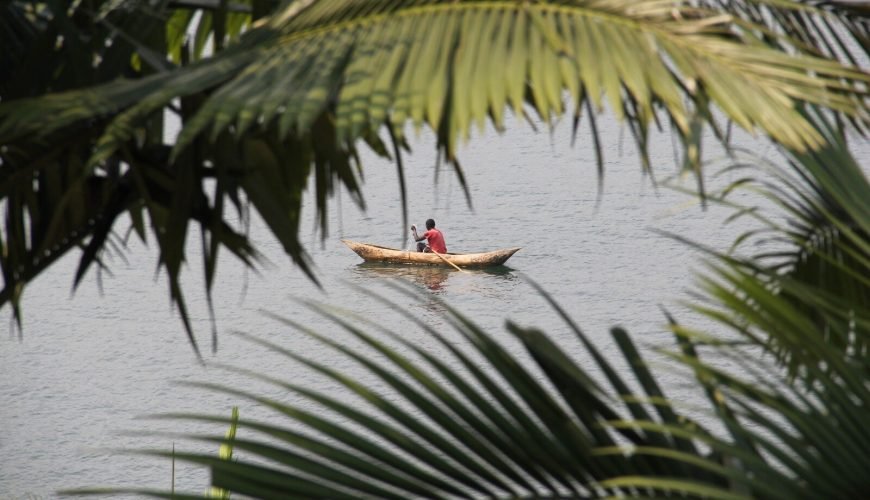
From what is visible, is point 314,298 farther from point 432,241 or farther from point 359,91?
point 359,91

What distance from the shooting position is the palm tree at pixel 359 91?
1111 mm

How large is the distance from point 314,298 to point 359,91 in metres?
19.6

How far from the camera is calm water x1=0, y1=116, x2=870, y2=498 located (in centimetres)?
1495

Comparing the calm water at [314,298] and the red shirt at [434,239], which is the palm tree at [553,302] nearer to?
the calm water at [314,298]

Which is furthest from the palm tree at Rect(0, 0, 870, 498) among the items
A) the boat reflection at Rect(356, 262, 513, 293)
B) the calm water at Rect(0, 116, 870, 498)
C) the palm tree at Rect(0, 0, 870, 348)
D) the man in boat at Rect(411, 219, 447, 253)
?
the boat reflection at Rect(356, 262, 513, 293)

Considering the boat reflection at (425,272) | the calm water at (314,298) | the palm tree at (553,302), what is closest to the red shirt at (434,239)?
the boat reflection at (425,272)

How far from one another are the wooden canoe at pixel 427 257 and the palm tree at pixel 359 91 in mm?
17674

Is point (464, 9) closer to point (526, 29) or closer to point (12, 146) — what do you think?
point (526, 29)

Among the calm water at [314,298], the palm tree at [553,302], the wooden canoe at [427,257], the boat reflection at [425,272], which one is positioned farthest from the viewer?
the boat reflection at [425,272]

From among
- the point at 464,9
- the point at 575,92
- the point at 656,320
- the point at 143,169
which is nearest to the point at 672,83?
the point at 575,92

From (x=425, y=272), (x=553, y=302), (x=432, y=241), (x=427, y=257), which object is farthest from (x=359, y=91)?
(x=425, y=272)

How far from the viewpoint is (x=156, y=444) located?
1413cm

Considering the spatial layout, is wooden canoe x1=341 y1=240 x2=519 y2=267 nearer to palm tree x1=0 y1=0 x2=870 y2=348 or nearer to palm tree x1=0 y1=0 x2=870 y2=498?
palm tree x1=0 y1=0 x2=870 y2=348

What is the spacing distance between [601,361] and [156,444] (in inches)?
538
